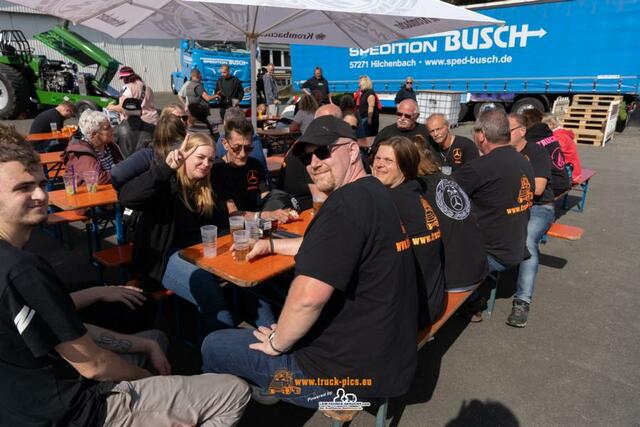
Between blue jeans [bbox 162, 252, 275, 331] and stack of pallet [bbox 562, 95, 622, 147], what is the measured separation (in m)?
12.0

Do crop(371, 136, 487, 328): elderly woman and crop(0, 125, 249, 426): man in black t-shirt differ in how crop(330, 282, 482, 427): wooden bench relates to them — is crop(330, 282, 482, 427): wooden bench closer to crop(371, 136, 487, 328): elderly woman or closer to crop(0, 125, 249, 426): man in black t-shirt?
crop(371, 136, 487, 328): elderly woman

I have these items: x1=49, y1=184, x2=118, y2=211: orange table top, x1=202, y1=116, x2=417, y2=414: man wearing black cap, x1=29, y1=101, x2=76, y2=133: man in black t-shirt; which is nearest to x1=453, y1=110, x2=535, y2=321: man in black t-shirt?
x1=202, y1=116, x2=417, y2=414: man wearing black cap

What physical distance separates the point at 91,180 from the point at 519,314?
384cm

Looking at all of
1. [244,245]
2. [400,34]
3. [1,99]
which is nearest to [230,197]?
[244,245]

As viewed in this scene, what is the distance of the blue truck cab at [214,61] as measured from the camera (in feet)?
57.6

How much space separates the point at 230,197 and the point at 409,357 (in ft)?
7.22

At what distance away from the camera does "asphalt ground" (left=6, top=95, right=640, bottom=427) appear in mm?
2520

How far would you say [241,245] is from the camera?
7.97ft

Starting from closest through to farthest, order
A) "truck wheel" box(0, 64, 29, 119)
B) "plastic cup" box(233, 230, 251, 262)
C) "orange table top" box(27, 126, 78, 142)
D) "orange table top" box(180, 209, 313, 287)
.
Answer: "orange table top" box(180, 209, 313, 287), "plastic cup" box(233, 230, 251, 262), "orange table top" box(27, 126, 78, 142), "truck wheel" box(0, 64, 29, 119)

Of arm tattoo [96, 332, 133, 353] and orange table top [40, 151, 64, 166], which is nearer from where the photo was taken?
arm tattoo [96, 332, 133, 353]

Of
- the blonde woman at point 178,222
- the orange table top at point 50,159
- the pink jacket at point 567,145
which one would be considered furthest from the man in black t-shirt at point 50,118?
the pink jacket at point 567,145

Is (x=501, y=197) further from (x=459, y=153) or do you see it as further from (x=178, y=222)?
(x=178, y=222)

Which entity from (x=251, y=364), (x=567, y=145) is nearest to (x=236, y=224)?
(x=251, y=364)

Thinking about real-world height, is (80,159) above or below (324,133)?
below
